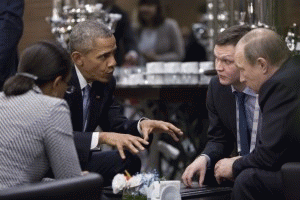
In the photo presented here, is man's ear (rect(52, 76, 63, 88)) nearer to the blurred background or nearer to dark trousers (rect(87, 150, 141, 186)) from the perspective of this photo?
dark trousers (rect(87, 150, 141, 186))

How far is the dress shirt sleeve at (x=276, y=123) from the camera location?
10.2 ft

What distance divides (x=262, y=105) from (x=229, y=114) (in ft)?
2.22

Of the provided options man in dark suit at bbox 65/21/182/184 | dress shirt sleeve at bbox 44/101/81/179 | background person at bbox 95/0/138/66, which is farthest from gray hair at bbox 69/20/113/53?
background person at bbox 95/0/138/66

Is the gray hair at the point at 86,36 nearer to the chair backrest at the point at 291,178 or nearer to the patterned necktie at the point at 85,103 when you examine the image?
the patterned necktie at the point at 85,103

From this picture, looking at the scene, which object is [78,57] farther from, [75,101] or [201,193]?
[201,193]

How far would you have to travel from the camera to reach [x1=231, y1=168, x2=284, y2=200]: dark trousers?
310cm

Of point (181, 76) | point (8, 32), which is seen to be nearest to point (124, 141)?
point (8, 32)

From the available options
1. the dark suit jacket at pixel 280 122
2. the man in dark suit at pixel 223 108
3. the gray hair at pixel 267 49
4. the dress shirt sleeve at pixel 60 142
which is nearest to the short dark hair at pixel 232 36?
the man in dark suit at pixel 223 108

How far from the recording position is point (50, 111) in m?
2.75

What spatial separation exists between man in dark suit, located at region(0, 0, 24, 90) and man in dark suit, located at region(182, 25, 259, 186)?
1.18 m

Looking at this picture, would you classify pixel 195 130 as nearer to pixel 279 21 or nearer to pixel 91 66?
pixel 279 21

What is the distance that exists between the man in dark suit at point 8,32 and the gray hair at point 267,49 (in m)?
1.58

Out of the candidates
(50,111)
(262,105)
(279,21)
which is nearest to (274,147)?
(262,105)

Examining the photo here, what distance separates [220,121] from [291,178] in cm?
115
